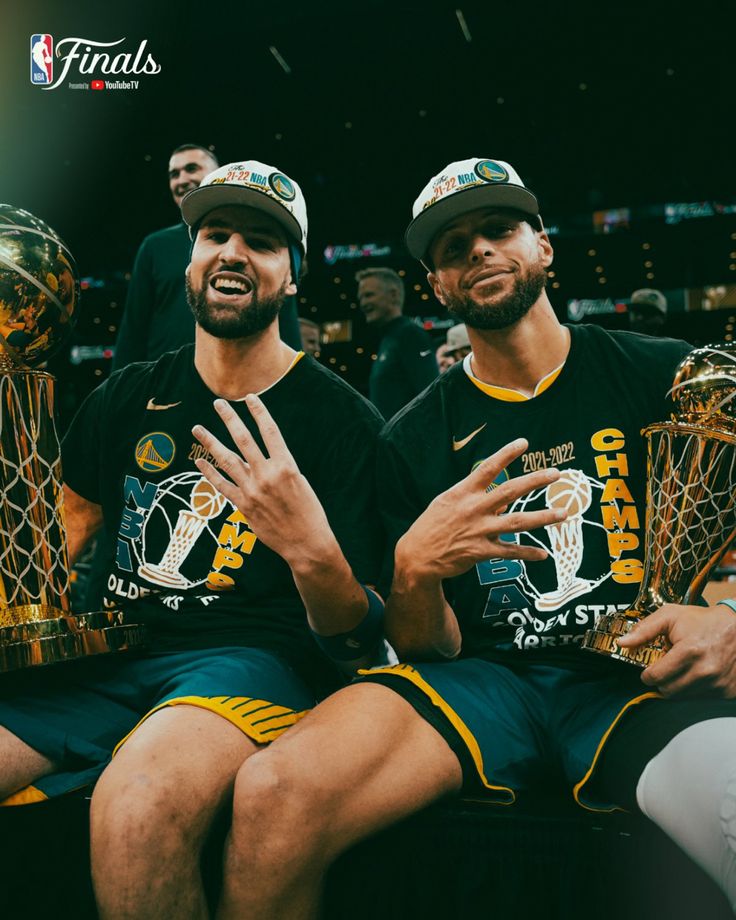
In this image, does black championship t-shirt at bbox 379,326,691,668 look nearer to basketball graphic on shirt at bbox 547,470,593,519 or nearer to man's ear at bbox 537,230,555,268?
basketball graphic on shirt at bbox 547,470,593,519

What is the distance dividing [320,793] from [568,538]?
0.62 m

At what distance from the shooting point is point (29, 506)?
1378 millimetres

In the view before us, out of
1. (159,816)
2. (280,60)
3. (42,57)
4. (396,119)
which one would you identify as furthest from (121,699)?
(396,119)

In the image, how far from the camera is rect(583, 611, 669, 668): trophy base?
3.68 feet

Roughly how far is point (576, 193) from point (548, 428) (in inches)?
342

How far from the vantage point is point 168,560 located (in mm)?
1573

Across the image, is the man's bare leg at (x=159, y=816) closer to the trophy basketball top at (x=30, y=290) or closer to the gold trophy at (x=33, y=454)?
the gold trophy at (x=33, y=454)

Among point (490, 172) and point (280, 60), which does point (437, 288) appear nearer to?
point (490, 172)

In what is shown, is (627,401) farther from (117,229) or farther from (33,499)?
(117,229)

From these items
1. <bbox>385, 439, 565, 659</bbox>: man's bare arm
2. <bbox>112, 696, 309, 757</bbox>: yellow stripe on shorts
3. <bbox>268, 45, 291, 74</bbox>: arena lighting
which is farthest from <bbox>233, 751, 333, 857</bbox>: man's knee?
<bbox>268, 45, 291, 74</bbox>: arena lighting

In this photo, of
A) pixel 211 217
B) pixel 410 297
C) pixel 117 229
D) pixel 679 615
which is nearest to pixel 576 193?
pixel 410 297

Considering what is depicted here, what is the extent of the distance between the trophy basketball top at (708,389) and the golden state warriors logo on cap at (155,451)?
3.13ft

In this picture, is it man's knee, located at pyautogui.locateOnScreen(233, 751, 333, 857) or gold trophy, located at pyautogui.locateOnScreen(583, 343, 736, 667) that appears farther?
gold trophy, located at pyautogui.locateOnScreen(583, 343, 736, 667)

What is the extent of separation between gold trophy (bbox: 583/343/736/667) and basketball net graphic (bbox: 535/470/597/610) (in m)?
0.16
